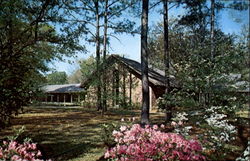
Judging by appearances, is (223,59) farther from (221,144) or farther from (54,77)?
(54,77)

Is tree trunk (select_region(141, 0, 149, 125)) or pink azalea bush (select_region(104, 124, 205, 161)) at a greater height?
tree trunk (select_region(141, 0, 149, 125))

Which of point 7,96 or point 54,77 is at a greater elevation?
point 54,77

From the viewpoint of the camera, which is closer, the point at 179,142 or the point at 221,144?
the point at 179,142

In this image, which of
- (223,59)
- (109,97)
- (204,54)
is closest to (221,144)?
(223,59)

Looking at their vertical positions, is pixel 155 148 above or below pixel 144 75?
below

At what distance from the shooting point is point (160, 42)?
115 ft

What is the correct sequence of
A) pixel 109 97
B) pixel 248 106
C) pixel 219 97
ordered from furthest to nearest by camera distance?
pixel 109 97 < pixel 219 97 < pixel 248 106

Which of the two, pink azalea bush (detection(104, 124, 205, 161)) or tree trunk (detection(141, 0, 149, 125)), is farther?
tree trunk (detection(141, 0, 149, 125))

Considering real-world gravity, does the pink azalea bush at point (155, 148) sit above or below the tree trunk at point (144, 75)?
below

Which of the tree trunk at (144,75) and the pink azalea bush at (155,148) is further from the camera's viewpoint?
the tree trunk at (144,75)

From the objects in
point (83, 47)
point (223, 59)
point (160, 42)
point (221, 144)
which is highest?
point (160, 42)

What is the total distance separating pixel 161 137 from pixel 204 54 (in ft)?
25.2

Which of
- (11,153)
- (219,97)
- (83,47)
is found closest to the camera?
(11,153)

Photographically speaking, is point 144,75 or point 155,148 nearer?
point 155,148
